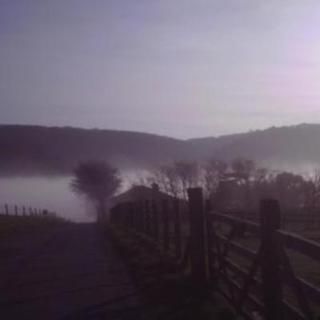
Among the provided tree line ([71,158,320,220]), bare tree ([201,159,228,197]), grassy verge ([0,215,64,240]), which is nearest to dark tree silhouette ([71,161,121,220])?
tree line ([71,158,320,220])

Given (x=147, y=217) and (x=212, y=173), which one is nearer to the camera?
(x=147, y=217)

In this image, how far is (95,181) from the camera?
142750 mm

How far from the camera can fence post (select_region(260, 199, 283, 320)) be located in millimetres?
8648

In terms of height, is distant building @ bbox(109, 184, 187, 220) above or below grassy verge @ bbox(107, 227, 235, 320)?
above

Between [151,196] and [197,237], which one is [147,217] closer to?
[197,237]

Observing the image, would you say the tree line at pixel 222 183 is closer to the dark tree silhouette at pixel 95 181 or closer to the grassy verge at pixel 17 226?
the dark tree silhouette at pixel 95 181

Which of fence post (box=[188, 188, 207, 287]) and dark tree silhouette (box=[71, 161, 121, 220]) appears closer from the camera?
fence post (box=[188, 188, 207, 287])

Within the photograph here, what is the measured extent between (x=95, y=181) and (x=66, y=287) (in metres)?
129

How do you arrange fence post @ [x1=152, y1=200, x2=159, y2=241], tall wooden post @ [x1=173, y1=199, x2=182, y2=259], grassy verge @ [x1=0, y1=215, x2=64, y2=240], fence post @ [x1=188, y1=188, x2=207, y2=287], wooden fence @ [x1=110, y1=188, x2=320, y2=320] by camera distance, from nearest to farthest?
wooden fence @ [x1=110, y1=188, x2=320, y2=320]
fence post @ [x1=188, y1=188, x2=207, y2=287]
tall wooden post @ [x1=173, y1=199, x2=182, y2=259]
fence post @ [x1=152, y1=200, x2=159, y2=241]
grassy verge @ [x1=0, y1=215, x2=64, y2=240]

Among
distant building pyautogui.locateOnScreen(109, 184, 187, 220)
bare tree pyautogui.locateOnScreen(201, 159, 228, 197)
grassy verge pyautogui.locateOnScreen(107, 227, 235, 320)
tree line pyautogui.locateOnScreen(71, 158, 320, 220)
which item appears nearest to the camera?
grassy verge pyautogui.locateOnScreen(107, 227, 235, 320)

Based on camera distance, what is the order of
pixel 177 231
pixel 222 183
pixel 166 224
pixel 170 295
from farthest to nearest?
pixel 222 183 < pixel 166 224 < pixel 177 231 < pixel 170 295

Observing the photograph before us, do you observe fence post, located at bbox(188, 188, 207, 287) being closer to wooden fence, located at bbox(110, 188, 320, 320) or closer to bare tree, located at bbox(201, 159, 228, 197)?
wooden fence, located at bbox(110, 188, 320, 320)

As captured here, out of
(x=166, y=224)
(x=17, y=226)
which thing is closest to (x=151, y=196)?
(x=17, y=226)

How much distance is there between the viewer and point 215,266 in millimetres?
13188
